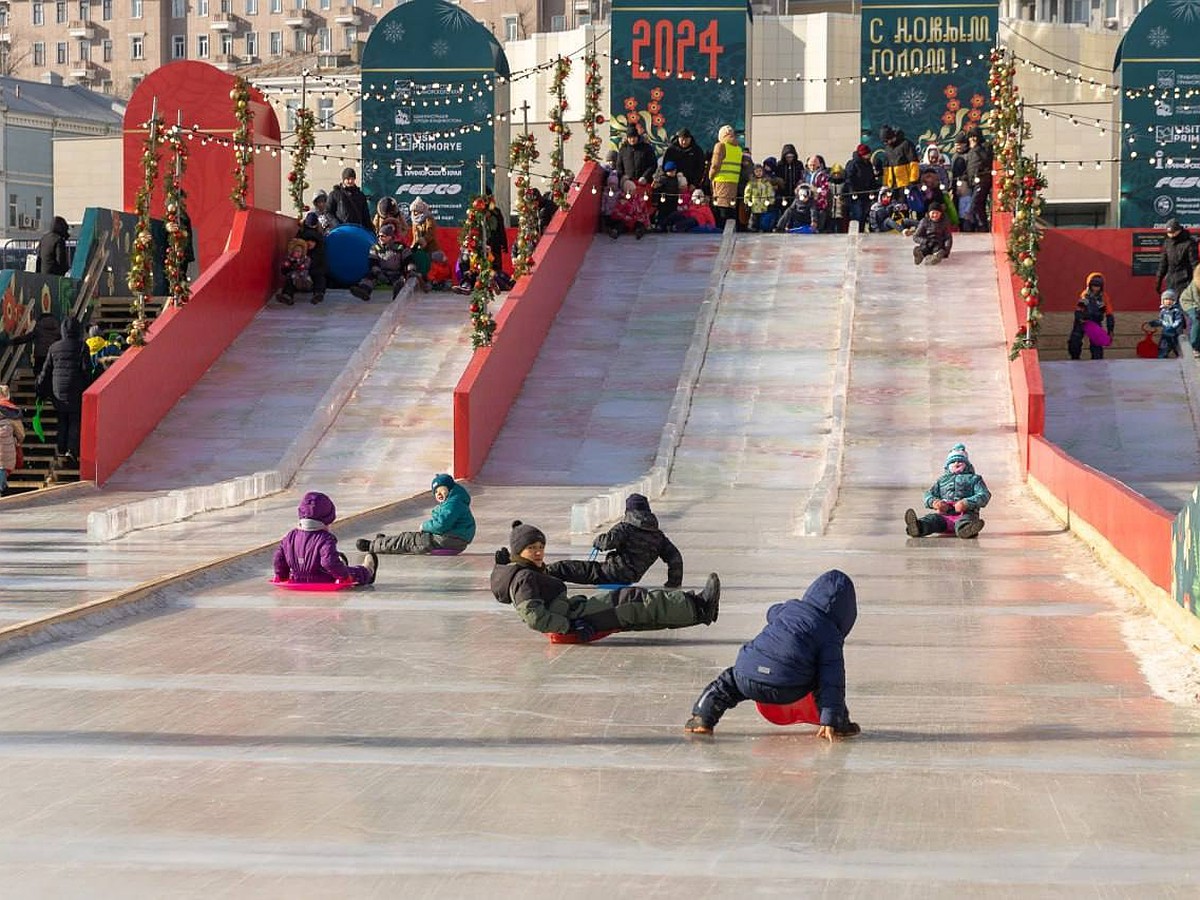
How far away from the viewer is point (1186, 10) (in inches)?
1265

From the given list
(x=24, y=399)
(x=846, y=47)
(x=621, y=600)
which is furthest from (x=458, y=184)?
(x=846, y=47)

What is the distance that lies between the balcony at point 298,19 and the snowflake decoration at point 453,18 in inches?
3056

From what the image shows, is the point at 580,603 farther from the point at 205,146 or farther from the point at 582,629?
the point at 205,146

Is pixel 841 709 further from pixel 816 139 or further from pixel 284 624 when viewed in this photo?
pixel 816 139

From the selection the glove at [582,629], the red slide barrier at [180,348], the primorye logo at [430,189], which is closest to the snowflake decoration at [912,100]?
the primorye logo at [430,189]

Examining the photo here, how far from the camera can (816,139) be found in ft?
186

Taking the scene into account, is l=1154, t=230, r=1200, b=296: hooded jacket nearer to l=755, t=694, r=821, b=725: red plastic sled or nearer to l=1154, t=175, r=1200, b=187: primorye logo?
l=1154, t=175, r=1200, b=187: primorye logo

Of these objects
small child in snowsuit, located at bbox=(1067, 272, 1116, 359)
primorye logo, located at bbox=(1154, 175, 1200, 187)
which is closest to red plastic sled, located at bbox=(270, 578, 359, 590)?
small child in snowsuit, located at bbox=(1067, 272, 1116, 359)

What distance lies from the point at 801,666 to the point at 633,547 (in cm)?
462

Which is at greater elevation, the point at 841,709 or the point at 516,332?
the point at 516,332

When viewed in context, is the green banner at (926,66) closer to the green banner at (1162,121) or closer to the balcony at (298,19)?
the green banner at (1162,121)

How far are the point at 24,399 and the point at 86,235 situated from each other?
420cm

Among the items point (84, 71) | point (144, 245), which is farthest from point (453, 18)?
point (84, 71)

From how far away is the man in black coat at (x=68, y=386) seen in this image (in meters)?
23.3
